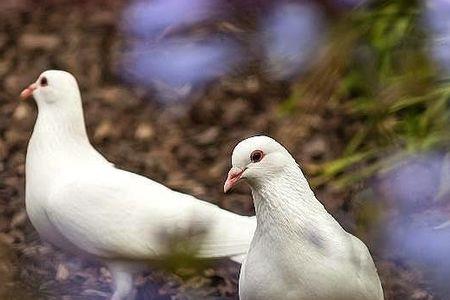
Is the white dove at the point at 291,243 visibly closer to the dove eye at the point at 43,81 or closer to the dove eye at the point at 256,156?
the dove eye at the point at 256,156

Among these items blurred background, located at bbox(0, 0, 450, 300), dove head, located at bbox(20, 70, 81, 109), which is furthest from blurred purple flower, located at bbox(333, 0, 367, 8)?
dove head, located at bbox(20, 70, 81, 109)

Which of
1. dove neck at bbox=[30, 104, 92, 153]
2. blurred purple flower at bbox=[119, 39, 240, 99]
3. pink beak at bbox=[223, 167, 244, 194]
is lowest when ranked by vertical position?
dove neck at bbox=[30, 104, 92, 153]

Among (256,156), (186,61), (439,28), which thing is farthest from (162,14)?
(439,28)

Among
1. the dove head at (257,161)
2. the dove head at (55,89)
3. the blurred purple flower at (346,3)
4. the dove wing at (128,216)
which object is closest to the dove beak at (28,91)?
the dove head at (55,89)

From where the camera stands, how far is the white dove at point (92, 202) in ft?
3.60

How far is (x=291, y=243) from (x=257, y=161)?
9cm

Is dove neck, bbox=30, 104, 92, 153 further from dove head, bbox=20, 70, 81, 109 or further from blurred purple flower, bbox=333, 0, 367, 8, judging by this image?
blurred purple flower, bbox=333, 0, 367, 8

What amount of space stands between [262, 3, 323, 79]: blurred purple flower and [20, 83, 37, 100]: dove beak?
30 cm

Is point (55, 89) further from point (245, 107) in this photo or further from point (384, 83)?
point (384, 83)

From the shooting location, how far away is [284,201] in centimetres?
107

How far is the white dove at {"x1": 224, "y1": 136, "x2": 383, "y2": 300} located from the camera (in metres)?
1.00

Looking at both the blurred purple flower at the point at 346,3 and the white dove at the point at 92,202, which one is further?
the white dove at the point at 92,202

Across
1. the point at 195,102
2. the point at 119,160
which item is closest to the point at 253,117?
the point at 195,102

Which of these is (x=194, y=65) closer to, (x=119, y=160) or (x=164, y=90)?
(x=164, y=90)
